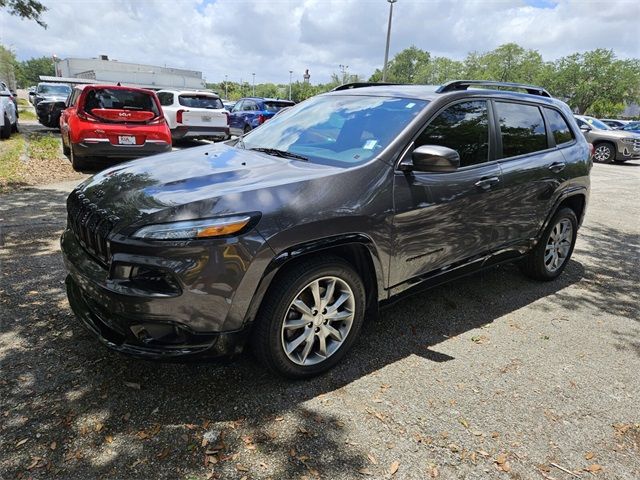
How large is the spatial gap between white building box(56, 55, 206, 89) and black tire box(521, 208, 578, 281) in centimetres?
4855

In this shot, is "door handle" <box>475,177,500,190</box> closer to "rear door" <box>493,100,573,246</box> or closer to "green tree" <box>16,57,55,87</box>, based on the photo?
"rear door" <box>493,100,573,246</box>

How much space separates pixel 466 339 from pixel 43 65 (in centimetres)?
15413

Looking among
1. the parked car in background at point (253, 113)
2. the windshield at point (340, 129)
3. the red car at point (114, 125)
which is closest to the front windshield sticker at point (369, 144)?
the windshield at point (340, 129)

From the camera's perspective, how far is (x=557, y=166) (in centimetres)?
430

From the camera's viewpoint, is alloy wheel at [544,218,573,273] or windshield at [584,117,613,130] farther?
windshield at [584,117,613,130]

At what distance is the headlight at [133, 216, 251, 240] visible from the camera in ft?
7.50

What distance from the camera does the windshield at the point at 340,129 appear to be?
309 cm

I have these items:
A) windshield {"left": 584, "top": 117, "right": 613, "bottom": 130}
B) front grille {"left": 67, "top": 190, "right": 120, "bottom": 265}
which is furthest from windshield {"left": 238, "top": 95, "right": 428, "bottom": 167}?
windshield {"left": 584, "top": 117, "right": 613, "bottom": 130}

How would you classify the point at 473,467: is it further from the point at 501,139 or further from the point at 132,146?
the point at 132,146

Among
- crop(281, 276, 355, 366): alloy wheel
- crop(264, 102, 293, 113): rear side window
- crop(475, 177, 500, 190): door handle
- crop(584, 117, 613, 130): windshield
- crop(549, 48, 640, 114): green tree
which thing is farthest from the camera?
crop(549, 48, 640, 114): green tree

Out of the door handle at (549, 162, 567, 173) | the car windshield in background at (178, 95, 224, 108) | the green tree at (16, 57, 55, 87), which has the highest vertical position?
the green tree at (16, 57, 55, 87)

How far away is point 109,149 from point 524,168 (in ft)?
23.9

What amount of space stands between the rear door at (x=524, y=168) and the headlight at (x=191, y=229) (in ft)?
7.90

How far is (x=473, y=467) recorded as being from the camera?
2.28 m
